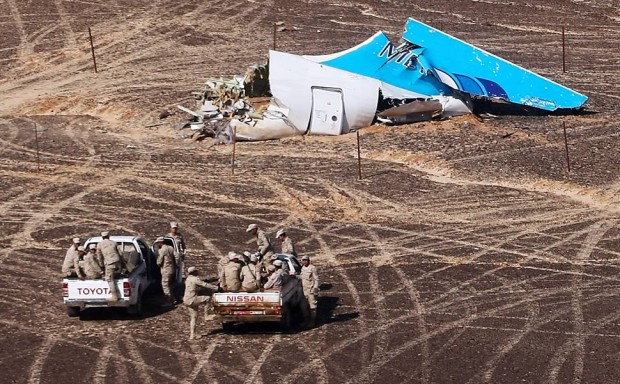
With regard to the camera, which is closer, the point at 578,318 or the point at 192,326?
the point at 192,326

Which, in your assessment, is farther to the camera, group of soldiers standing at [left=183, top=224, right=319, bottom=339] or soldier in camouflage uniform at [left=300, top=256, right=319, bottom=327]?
soldier in camouflage uniform at [left=300, top=256, right=319, bottom=327]

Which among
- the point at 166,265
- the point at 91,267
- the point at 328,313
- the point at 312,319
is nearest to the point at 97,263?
the point at 91,267

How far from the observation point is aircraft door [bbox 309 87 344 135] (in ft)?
128

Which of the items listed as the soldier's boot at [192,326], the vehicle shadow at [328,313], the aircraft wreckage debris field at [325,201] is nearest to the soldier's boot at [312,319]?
the vehicle shadow at [328,313]

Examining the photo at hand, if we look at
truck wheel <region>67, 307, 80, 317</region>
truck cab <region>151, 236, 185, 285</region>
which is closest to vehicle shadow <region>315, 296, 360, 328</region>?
truck cab <region>151, 236, 185, 285</region>

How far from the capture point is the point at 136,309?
25.3 meters

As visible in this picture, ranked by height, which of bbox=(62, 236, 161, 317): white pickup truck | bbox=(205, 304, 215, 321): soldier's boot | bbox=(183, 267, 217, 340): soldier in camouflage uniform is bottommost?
→ bbox=(205, 304, 215, 321): soldier's boot

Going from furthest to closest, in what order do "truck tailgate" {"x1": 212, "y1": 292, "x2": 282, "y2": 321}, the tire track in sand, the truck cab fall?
the truck cab < "truck tailgate" {"x1": 212, "y1": 292, "x2": 282, "y2": 321} < the tire track in sand

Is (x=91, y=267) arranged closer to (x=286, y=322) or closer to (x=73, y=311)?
(x=73, y=311)

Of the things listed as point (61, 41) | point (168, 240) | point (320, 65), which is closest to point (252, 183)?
point (320, 65)

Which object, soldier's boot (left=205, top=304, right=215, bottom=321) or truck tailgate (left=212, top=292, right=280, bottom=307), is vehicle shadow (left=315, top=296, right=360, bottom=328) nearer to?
truck tailgate (left=212, top=292, right=280, bottom=307)

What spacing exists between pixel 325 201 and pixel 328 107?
A: 6.04m

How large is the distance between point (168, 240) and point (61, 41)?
25.9 meters

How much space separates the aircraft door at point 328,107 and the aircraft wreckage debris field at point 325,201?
1.71 ft
